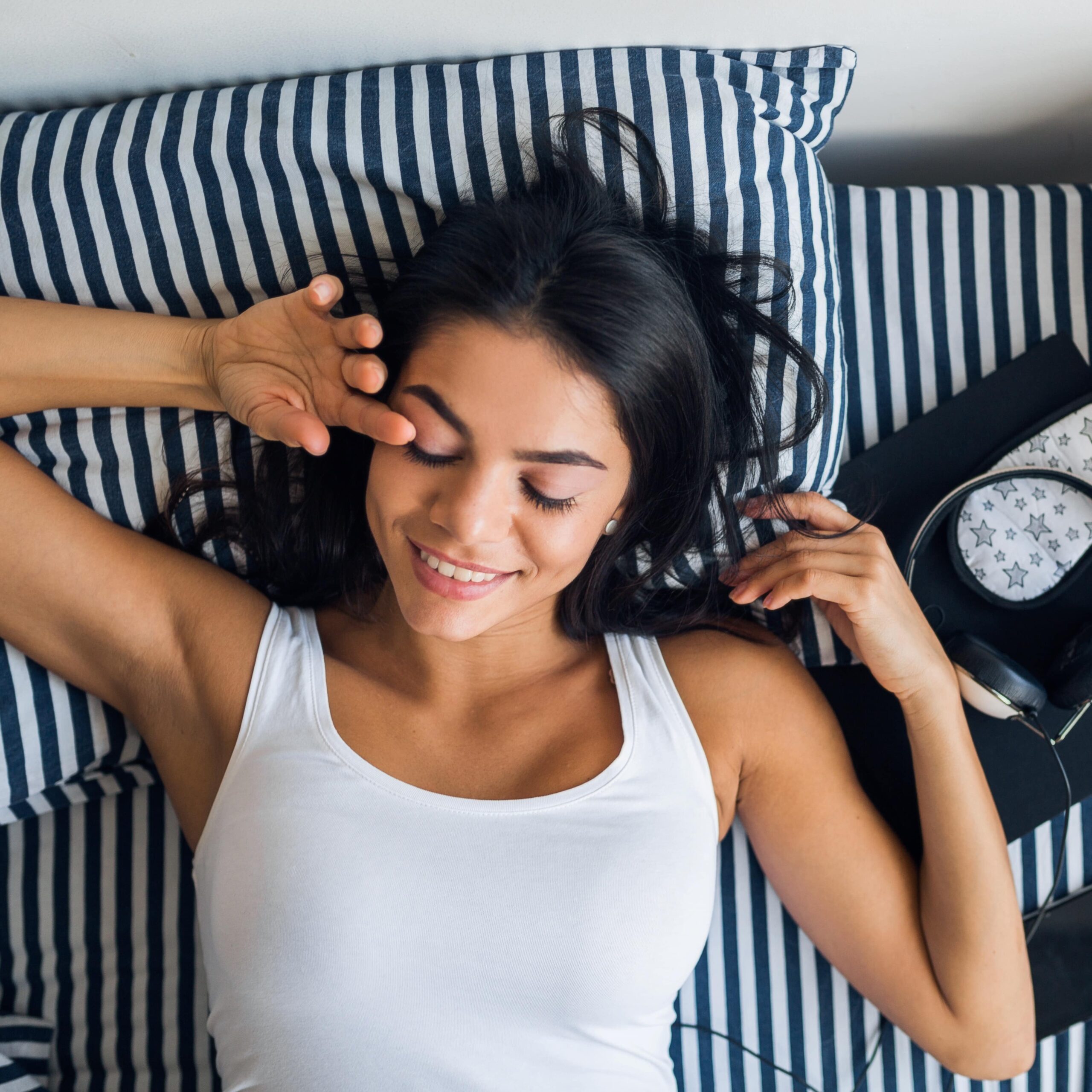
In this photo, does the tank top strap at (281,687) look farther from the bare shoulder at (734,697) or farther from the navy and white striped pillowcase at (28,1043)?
the navy and white striped pillowcase at (28,1043)

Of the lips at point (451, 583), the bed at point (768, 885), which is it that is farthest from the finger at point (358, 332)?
the bed at point (768, 885)

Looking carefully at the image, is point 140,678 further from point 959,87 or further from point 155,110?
point 959,87

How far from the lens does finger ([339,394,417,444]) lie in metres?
1.14

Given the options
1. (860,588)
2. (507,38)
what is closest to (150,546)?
(507,38)

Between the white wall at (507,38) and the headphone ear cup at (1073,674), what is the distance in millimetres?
942

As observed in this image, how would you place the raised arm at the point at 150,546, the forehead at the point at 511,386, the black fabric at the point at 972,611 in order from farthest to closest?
the black fabric at the point at 972,611
the raised arm at the point at 150,546
the forehead at the point at 511,386

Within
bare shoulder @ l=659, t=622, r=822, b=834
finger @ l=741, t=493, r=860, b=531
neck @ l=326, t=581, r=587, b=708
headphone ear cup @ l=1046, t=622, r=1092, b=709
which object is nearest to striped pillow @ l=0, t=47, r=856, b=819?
finger @ l=741, t=493, r=860, b=531

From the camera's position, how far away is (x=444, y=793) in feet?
4.54

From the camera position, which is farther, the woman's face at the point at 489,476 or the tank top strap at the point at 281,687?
the tank top strap at the point at 281,687

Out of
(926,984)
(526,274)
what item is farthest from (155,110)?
(926,984)

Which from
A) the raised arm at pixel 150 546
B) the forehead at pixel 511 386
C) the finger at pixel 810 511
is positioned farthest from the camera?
the finger at pixel 810 511

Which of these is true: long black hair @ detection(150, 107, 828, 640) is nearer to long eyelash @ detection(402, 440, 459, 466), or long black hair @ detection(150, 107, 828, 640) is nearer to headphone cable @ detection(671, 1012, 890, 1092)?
long eyelash @ detection(402, 440, 459, 466)

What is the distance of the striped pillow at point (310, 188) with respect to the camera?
141 centimetres

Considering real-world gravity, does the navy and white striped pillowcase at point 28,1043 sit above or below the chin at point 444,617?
below
